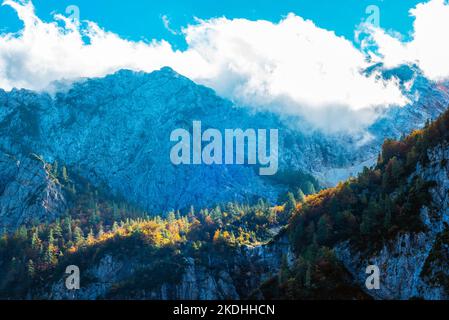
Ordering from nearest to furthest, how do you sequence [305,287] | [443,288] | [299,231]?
[443,288] < [305,287] < [299,231]

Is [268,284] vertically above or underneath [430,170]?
underneath

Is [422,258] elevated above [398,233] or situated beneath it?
situated beneath

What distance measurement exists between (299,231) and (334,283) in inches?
1887

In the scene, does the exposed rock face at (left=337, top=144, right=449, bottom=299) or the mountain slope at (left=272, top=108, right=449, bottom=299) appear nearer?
the exposed rock face at (left=337, top=144, right=449, bottom=299)

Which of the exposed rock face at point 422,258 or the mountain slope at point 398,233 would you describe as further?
the mountain slope at point 398,233

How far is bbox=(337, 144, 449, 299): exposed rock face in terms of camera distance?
457ft

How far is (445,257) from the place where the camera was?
14000cm

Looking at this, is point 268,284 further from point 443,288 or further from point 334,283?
point 443,288

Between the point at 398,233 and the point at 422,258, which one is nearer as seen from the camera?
the point at 422,258

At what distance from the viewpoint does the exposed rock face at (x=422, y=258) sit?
457ft

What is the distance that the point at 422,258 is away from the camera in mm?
145875
